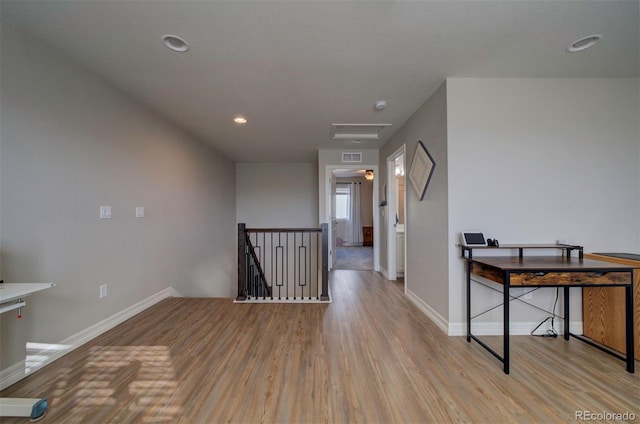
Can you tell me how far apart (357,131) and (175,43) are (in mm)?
2724

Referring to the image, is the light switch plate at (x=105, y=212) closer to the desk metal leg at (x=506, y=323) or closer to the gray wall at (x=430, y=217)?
the gray wall at (x=430, y=217)

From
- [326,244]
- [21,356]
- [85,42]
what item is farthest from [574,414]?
[85,42]

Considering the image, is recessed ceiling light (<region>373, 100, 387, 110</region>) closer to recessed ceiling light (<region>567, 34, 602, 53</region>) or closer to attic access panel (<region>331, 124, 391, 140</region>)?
attic access panel (<region>331, 124, 391, 140</region>)

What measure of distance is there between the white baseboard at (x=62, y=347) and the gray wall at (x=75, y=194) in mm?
59

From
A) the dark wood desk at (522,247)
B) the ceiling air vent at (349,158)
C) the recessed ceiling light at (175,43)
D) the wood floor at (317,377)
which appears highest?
the recessed ceiling light at (175,43)

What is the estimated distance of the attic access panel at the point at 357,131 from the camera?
12.3ft

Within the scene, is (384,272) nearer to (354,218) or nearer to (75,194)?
(75,194)

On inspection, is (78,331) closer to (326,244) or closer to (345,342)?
(345,342)

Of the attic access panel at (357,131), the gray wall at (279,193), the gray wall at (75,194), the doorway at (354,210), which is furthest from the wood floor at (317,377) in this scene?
the doorway at (354,210)

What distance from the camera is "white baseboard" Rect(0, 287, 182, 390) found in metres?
1.71

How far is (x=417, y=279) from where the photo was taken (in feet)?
10.4

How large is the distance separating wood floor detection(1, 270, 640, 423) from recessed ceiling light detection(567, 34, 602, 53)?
2.45 meters

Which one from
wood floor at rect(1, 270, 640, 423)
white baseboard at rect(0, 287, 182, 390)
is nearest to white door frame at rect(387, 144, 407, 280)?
wood floor at rect(1, 270, 640, 423)

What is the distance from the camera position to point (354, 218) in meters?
9.52
